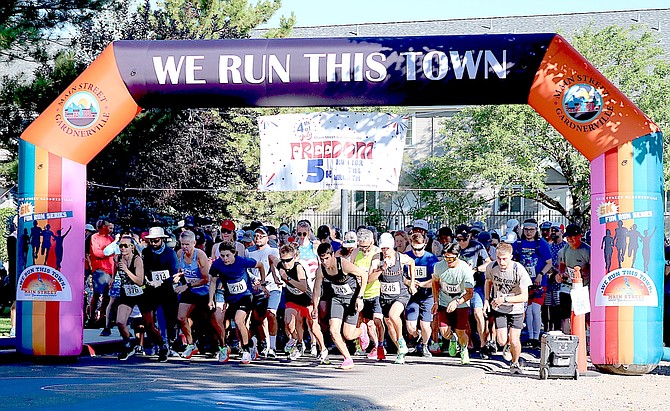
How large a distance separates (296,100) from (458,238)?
10.6 feet

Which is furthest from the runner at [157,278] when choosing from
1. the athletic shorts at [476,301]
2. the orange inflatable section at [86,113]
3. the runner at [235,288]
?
the athletic shorts at [476,301]

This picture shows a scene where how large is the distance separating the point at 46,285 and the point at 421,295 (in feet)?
16.3

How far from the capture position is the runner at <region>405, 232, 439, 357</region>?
1367 cm

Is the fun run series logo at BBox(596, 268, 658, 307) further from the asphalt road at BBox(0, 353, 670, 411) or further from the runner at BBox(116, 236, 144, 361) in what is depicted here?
the runner at BBox(116, 236, 144, 361)

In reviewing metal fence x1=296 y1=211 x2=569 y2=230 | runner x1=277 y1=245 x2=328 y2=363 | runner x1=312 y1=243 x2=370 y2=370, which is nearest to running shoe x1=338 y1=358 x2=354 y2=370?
runner x1=312 y1=243 x2=370 y2=370

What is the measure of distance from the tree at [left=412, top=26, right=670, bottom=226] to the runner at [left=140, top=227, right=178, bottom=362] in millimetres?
16242

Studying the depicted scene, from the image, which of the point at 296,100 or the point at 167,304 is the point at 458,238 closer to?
the point at 296,100

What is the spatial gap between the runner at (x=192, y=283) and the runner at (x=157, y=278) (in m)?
0.16

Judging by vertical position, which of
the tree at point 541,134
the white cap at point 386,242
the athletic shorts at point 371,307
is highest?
the tree at point 541,134

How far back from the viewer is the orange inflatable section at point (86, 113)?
12938 millimetres

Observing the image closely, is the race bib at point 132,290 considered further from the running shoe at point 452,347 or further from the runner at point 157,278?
the running shoe at point 452,347

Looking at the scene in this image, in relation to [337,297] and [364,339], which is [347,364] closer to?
[337,297]

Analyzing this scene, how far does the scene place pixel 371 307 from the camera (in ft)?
43.5

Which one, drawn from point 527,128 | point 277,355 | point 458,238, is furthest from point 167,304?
point 527,128
